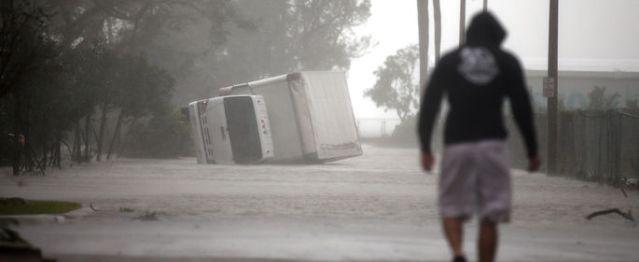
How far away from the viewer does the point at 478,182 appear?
6.92m

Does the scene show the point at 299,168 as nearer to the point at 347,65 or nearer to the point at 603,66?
the point at 603,66

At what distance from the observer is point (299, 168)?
29.0m

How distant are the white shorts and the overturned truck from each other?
24.2 meters

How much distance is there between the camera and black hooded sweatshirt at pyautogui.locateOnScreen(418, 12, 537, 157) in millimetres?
7031

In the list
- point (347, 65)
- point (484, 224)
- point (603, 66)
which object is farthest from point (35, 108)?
point (347, 65)

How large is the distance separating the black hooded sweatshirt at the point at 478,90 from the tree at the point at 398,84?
69.0 m

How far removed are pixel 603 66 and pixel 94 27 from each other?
3616 centimetres

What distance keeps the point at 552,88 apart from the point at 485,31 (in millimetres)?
19397

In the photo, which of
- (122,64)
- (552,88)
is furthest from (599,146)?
(122,64)

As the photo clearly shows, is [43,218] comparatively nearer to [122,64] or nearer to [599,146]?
[599,146]

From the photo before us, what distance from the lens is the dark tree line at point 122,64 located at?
905 inches

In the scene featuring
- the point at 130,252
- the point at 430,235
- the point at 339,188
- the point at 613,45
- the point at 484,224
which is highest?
the point at 484,224

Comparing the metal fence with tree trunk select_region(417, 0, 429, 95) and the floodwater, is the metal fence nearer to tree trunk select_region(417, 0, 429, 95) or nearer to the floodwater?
the floodwater

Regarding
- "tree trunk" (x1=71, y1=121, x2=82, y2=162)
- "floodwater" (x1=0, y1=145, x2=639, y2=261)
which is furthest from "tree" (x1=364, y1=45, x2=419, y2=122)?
"floodwater" (x1=0, y1=145, x2=639, y2=261)
